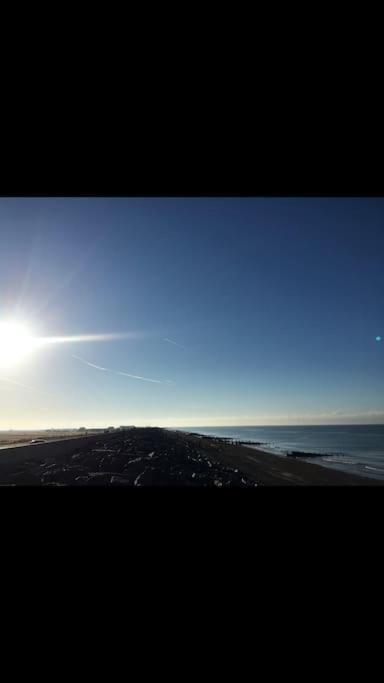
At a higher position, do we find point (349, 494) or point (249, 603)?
point (349, 494)
